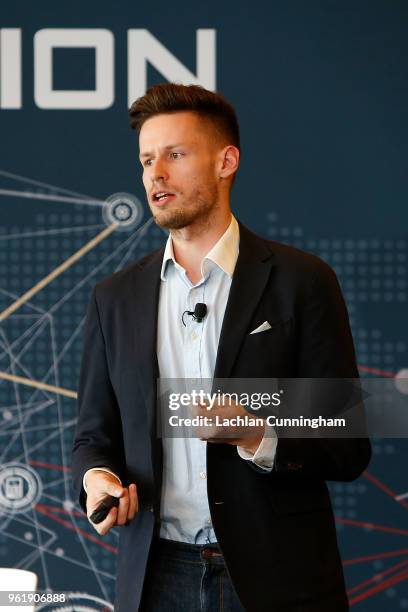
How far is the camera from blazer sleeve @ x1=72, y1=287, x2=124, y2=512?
6.17ft

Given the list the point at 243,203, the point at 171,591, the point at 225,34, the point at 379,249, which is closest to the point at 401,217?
the point at 379,249

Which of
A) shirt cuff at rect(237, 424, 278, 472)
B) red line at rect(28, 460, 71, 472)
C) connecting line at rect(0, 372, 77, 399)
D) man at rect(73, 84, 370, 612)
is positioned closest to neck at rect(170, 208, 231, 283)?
man at rect(73, 84, 370, 612)

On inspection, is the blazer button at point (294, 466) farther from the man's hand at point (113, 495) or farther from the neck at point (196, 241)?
the neck at point (196, 241)

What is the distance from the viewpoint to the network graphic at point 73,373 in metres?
3.21

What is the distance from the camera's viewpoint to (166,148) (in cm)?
192

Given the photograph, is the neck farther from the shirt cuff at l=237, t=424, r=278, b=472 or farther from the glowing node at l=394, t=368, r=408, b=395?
the glowing node at l=394, t=368, r=408, b=395

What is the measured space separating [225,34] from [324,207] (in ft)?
2.55

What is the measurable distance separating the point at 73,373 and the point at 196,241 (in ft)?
4.62

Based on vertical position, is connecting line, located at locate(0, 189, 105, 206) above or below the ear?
above

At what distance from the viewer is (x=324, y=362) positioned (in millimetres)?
1770

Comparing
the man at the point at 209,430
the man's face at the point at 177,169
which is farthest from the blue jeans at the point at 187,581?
the man's face at the point at 177,169

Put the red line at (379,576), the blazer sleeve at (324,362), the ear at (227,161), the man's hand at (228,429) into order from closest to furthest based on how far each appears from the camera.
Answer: the man's hand at (228,429)
the blazer sleeve at (324,362)
the ear at (227,161)
the red line at (379,576)

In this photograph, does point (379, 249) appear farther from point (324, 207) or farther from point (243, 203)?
point (243, 203)

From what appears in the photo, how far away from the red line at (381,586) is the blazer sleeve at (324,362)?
158 centimetres
